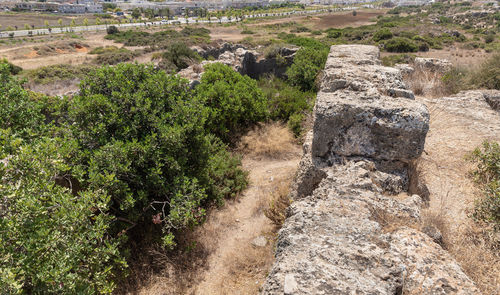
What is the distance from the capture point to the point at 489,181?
4.02 meters

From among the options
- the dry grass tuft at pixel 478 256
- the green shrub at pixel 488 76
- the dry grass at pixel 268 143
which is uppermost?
the green shrub at pixel 488 76

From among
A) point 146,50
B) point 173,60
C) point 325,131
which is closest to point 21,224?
point 325,131

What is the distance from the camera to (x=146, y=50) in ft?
110

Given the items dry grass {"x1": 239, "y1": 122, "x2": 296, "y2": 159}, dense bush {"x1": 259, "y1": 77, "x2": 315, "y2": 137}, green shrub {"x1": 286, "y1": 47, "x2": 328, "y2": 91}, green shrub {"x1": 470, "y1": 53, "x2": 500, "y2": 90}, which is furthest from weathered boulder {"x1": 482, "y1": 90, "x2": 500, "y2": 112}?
green shrub {"x1": 286, "y1": 47, "x2": 328, "y2": 91}

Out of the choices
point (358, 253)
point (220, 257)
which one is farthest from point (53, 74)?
point (358, 253)

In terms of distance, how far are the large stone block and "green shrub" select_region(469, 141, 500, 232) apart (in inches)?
38.9

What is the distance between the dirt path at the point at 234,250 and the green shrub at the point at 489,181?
10.2 feet

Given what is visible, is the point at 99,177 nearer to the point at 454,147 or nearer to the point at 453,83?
the point at 454,147

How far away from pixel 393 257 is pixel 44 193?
3922 mm

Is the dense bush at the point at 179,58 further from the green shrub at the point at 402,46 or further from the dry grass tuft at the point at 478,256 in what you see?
the green shrub at the point at 402,46

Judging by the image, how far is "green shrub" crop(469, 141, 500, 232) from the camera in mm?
3301

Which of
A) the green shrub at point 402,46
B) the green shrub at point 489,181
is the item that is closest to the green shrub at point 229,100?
the green shrub at point 489,181

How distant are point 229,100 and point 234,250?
4810 millimetres

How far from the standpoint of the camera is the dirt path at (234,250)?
467 centimetres
